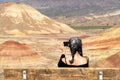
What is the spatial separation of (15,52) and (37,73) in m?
41.3

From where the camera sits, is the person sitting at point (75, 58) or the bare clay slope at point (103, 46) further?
the bare clay slope at point (103, 46)

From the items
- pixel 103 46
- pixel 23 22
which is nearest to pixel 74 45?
pixel 103 46

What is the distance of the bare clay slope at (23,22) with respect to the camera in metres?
114

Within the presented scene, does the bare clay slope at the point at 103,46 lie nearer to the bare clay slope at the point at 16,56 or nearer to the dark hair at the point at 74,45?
the bare clay slope at the point at 16,56

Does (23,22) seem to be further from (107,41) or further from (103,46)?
(103,46)

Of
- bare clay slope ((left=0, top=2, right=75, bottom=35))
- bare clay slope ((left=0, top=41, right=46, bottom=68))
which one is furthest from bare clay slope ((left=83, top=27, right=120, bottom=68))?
bare clay slope ((left=0, top=2, right=75, bottom=35))

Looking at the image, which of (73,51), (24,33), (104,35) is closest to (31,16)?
(24,33)

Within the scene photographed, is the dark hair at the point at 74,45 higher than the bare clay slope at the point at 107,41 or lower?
higher

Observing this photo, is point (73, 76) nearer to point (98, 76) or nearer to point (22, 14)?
point (98, 76)

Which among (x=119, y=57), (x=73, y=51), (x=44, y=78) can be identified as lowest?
(x=119, y=57)

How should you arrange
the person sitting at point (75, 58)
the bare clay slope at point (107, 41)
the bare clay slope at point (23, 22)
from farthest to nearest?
the bare clay slope at point (23, 22) → the bare clay slope at point (107, 41) → the person sitting at point (75, 58)

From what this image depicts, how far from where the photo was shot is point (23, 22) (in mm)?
118688

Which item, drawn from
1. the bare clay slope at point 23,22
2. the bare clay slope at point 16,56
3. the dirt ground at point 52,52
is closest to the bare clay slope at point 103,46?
the dirt ground at point 52,52

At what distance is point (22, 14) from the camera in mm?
123188
